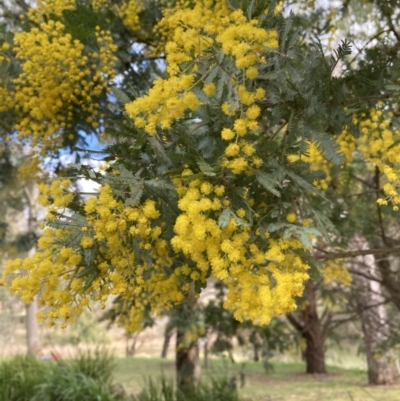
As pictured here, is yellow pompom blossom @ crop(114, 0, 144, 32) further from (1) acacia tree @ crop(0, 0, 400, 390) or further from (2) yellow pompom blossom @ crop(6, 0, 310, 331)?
(2) yellow pompom blossom @ crop(6, 0, 310, 331)

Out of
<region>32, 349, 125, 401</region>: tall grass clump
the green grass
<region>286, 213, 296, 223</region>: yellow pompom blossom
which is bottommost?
the green grass

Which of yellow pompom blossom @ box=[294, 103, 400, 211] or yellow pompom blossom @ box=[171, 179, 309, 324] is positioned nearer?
yellow pompom blossom @ box=[171, 179, 309, 324]

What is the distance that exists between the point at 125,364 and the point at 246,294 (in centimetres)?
1236

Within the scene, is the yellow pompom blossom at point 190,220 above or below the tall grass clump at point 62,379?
above

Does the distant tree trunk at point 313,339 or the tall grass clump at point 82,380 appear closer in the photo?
the tall grass clump at point 82,380

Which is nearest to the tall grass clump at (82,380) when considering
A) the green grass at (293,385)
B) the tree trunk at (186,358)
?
the green grass at (293,385)

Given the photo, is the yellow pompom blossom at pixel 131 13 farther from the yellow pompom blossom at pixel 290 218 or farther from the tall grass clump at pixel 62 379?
the tall grass clump at pixel 62 379

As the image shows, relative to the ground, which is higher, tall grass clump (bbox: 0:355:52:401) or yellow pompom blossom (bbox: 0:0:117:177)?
yellow pompom blossom (bbox: 0:0:117:177)

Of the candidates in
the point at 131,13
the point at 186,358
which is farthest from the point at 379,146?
the point at 186,358

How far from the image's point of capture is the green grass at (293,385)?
24.8 feet

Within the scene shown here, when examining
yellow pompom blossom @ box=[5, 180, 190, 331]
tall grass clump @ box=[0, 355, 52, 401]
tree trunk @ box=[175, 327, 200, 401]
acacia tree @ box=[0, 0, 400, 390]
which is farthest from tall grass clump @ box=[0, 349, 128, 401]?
yellow pompom blossom @ box=[5, 180, 190, 331]

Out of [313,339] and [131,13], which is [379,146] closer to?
[131,13]

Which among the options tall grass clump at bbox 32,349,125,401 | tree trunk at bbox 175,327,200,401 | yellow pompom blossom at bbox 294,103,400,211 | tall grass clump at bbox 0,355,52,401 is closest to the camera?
yellow pompom blossom at bbox 294,103,400,211

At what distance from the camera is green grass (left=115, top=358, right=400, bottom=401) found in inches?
297
